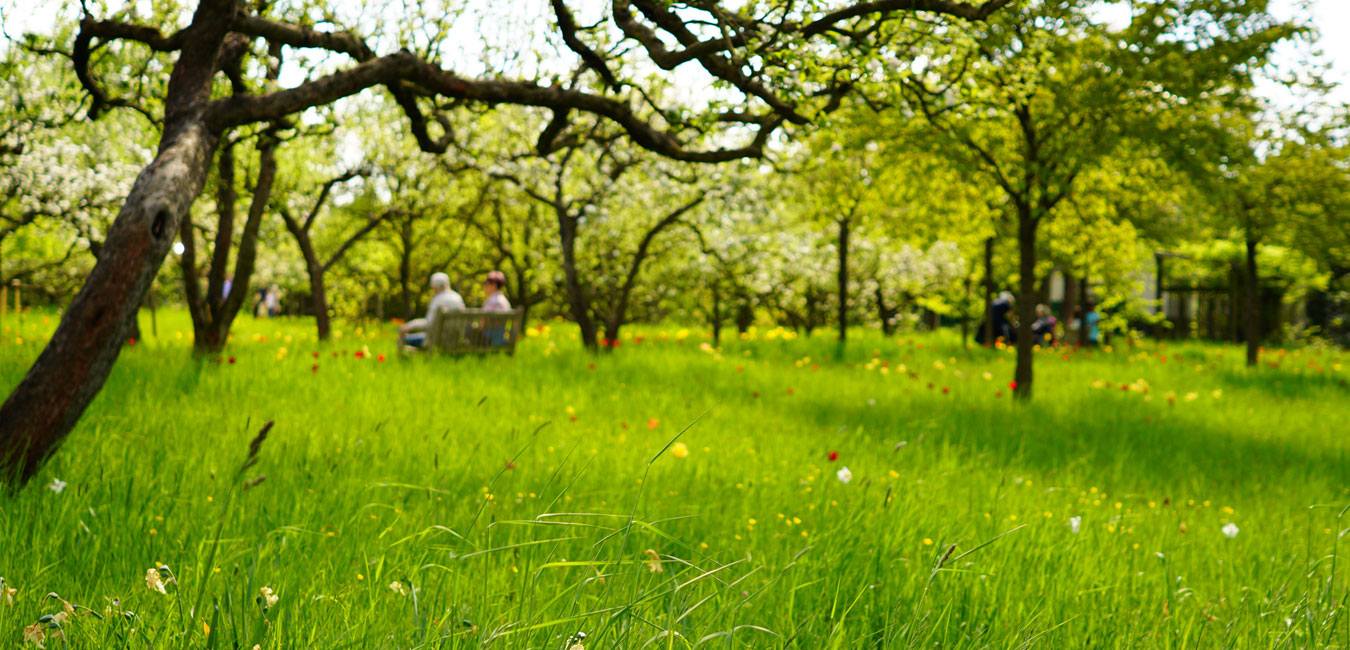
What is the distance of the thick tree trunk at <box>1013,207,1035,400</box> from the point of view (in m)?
9.42

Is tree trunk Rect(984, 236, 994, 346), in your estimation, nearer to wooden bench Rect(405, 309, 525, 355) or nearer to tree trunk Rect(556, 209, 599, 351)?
tree trunk Rect(556, 209, 599, 351)

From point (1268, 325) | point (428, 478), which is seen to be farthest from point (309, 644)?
point (1268, 325)

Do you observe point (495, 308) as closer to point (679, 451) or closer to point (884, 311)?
point (679, 451)

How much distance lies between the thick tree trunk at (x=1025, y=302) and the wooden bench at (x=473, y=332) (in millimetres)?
6222

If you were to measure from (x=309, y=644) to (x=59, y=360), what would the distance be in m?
2.49

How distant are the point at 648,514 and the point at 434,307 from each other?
7.51 meters

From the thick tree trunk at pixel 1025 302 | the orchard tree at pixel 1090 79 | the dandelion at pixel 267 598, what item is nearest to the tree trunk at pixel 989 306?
the thick tree trunk at pixel 1025 302

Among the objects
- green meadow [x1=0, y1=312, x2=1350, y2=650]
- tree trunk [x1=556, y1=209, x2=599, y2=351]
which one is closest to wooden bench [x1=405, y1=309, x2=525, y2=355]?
green meadow [x1=0, y1=312, x2=1350, y2=650]

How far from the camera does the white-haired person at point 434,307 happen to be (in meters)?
10.1

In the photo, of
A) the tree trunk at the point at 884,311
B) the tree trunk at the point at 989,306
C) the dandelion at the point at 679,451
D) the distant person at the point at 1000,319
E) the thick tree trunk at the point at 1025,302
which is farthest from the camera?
the tree trunk at the point at 884,311

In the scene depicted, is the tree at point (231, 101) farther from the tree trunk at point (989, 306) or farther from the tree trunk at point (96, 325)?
the tree trunk at point (989, 306)

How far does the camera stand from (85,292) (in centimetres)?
361

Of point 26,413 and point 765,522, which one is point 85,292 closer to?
point 26,413

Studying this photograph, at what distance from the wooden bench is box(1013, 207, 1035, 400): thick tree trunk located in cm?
622
